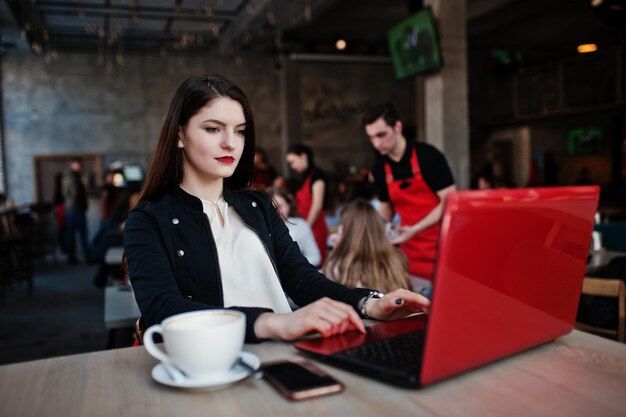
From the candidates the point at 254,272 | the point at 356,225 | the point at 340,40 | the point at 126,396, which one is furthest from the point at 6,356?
the point at 340,40

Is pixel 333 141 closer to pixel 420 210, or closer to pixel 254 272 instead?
pixel 420 210

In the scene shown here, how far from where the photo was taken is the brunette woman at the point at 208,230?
1.39m

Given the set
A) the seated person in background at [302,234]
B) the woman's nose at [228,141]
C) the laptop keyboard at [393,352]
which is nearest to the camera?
the laptop keyboard at [393,352]

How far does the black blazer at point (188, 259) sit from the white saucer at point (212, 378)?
0.82 feet

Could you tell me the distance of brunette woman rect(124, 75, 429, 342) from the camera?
1.39 metres

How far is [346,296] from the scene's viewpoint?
141cm

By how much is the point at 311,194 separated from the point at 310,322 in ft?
14.7

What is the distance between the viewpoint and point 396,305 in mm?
1239

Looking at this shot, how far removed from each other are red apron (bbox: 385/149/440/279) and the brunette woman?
2.22 m

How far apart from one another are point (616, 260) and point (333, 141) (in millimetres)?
11582

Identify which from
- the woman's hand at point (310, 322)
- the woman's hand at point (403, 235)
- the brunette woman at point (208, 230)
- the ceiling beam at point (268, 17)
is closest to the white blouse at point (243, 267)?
the brunette woman at point (208, 230)

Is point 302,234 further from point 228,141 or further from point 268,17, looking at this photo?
point 268,17

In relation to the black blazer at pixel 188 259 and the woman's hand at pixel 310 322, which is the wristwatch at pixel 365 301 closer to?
the black blazer at pixel 188 259

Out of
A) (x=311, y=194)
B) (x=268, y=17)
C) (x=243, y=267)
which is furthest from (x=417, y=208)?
(x=268, y=17)
